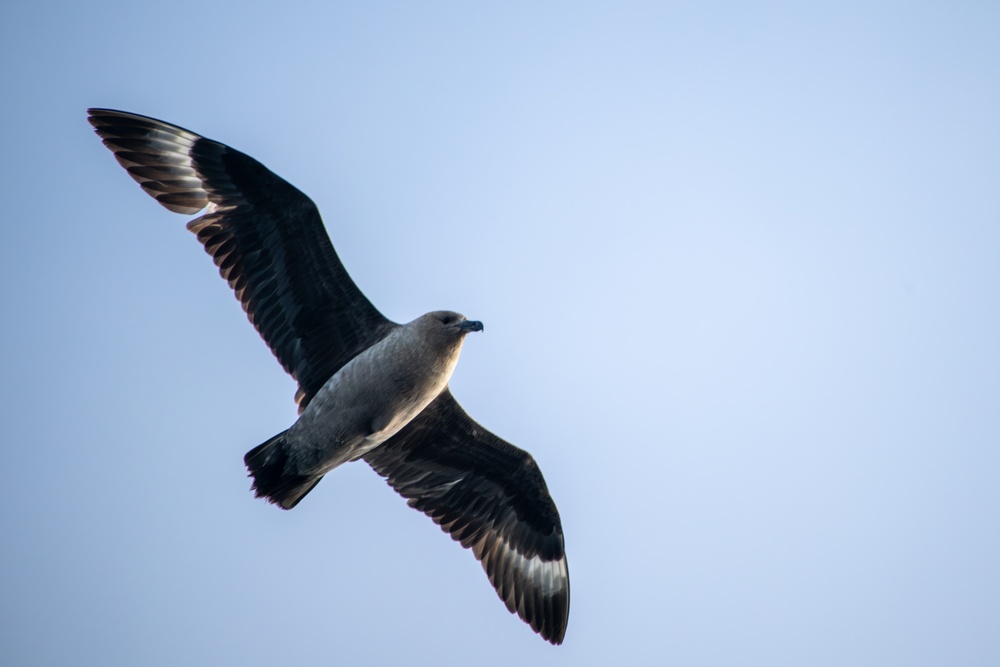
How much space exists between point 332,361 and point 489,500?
1.82m

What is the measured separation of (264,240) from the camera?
783 centimetres

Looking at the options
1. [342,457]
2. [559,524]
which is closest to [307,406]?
[342,457]

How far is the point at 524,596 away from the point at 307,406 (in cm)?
255

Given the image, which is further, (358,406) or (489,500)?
(489,500)

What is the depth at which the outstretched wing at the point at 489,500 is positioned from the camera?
8.46 m

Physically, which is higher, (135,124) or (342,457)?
(135,124)

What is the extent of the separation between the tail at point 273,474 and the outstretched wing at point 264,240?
544 millimetres

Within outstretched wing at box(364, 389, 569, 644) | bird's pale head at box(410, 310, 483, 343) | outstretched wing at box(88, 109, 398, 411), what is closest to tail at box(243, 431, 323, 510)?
outstretched wing at box(88, 109, 398, 411)

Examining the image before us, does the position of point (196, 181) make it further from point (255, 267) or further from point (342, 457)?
point (342, 457)

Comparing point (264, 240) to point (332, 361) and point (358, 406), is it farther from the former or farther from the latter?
point (358, 406)

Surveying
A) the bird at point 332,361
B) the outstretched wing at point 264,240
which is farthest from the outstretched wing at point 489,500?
the outstretched wing at point 264,240

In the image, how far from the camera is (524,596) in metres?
8.78

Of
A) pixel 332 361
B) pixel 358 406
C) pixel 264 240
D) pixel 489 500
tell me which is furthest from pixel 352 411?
pixel 489 500

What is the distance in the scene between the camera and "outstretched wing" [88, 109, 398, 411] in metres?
7.78
